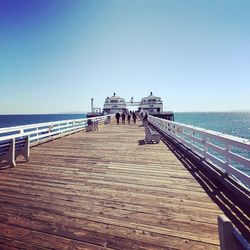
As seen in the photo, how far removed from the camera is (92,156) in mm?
7426

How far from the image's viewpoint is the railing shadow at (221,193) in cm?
294

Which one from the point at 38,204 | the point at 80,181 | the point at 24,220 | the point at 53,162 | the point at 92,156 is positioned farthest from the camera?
the point at 92,156

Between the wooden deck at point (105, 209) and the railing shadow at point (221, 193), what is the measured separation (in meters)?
0.19

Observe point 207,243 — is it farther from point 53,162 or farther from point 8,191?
point 53,162

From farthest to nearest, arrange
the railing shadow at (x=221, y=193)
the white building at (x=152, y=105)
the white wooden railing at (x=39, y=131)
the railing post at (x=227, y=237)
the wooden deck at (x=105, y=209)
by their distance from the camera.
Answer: the white building at (x=152, y=105) → the white wooden railing at (x=39, y=131) → the railing shadow at (x=221, y=193) → the wooden deck at (x=105, y=209) → the railing post at (x=227, y=237)

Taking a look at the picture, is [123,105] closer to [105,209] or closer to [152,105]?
[152,105]

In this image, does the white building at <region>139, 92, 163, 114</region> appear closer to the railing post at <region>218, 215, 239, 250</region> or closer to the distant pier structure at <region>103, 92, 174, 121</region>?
the distant pier structure at <region>103, 92, 174, 121</region>

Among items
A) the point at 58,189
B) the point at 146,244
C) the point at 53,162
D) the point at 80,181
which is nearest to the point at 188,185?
the point at 146,244

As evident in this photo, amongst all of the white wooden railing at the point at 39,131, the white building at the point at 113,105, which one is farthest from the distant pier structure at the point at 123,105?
the white wooden railing at the point at 39,131

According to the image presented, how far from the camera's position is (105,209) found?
132 inches

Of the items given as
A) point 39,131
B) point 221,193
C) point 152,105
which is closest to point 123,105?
point 152,105

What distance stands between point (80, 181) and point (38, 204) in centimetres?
131

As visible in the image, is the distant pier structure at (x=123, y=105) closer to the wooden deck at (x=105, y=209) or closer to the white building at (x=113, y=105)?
the white building at (x=113, y=105)

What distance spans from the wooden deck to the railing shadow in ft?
0.64
